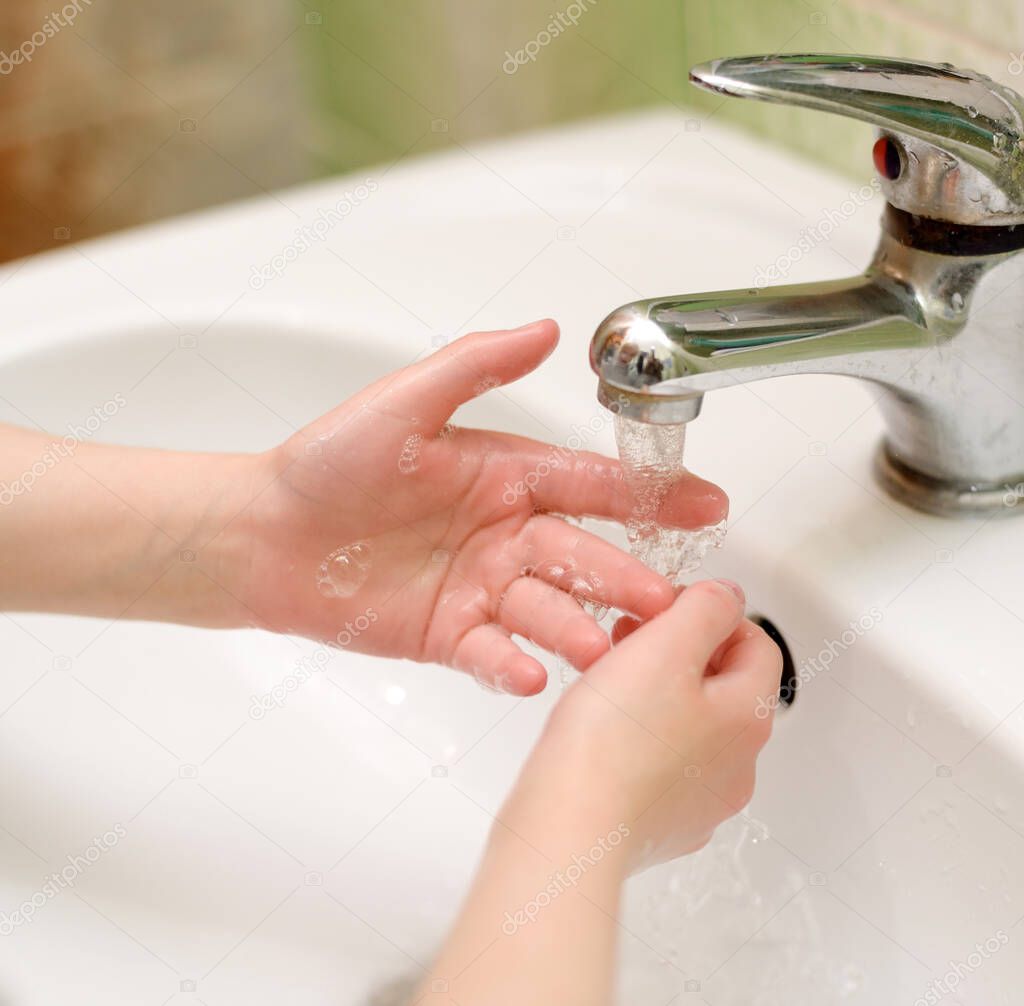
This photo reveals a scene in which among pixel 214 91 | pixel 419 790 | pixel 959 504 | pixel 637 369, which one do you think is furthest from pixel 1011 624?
pixel 214 91

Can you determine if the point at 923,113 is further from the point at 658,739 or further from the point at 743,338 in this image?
the point at 658,739

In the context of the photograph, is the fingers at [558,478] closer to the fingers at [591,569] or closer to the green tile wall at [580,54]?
the fingers at [591,569]

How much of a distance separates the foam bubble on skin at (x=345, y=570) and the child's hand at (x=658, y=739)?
0.41ft

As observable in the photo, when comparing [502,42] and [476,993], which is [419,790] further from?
[502,42]

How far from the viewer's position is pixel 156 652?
0.61 meters

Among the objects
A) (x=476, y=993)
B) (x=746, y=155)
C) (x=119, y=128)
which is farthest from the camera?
(x=119, y=128)

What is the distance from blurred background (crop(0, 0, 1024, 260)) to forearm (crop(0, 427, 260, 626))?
1.29 feet

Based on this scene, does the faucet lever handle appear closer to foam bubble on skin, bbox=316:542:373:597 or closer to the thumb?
the thumb

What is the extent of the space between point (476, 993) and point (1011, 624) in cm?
21

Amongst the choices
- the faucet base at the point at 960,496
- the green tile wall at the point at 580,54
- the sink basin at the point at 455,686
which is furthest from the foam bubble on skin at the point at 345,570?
the green tile wall at the point at 580,54

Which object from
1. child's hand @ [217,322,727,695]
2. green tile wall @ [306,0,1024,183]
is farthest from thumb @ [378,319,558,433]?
green tile wall @ [306,0,1024,183]

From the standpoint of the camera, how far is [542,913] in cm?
35

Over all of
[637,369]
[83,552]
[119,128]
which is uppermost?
[637,369]

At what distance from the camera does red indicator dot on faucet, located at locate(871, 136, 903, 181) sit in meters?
0.40
